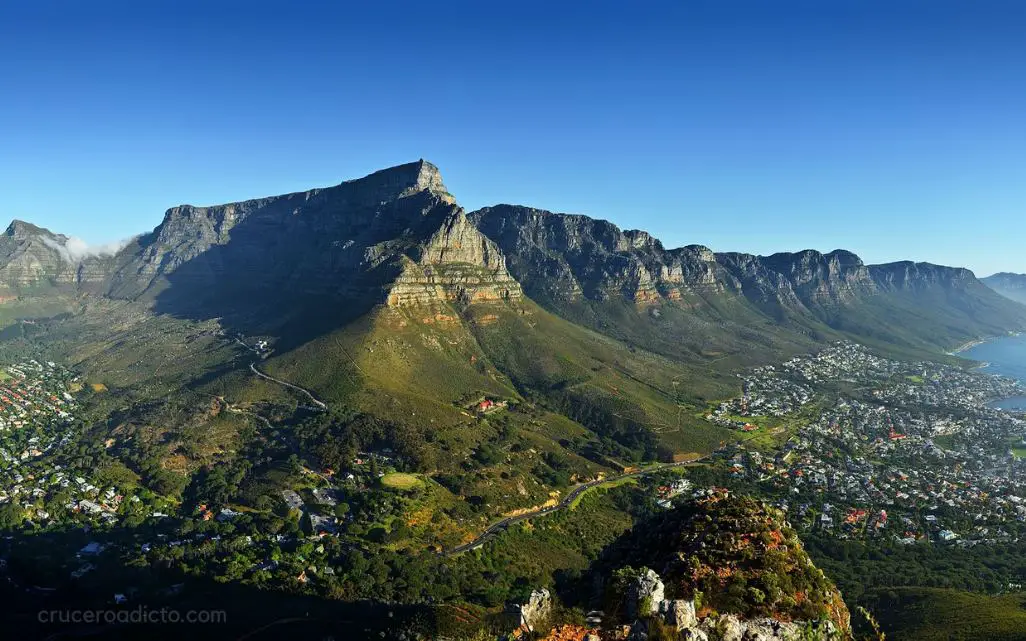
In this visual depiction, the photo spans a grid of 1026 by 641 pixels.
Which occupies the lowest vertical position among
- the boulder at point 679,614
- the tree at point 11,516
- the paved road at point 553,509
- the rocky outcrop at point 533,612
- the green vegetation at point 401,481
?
the paved road at point 553,509

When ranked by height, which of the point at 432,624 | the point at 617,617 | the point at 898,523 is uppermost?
the point at 617,617

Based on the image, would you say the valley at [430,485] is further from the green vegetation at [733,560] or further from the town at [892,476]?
the town at [892,476]

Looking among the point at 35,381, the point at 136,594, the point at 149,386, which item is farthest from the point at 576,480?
the point at 35,381

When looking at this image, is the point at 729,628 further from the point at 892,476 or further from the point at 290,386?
the point at 290,386

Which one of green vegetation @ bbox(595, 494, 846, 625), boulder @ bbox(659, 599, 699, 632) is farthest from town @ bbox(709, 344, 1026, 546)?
boulder @ bbox(659, 599, 699, 632)

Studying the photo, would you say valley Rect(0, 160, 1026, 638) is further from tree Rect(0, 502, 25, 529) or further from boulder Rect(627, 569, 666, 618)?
boulder Rect(627, 569, 666, 618)

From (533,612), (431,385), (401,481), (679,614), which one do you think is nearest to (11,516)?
(401,481)

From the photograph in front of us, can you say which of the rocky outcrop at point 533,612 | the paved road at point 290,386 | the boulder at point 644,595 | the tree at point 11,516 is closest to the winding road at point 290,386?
the paved road at point 290,386

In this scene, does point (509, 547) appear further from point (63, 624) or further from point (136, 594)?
point (63, 624)

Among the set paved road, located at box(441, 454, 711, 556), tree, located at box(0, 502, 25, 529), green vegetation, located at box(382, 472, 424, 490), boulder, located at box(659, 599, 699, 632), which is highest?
boulder, located at box(659, 599, 699, 632)
